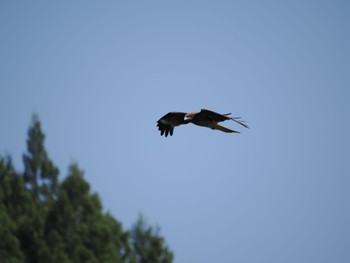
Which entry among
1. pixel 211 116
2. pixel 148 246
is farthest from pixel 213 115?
pixel 148 246

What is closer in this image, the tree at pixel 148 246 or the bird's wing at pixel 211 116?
the bird's wing at pixel 211 116

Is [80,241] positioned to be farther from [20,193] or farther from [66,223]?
[20,193]

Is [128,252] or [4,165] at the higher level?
[4,165]

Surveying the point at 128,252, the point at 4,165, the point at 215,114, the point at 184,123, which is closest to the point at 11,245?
the point at 128,252

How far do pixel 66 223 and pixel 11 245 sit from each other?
356 centimetres

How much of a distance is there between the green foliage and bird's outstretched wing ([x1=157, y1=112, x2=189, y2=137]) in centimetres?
1704

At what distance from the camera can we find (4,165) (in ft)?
157

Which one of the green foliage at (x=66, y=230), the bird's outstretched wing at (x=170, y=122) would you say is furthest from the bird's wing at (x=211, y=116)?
the green foliage at (x=66, y=230)

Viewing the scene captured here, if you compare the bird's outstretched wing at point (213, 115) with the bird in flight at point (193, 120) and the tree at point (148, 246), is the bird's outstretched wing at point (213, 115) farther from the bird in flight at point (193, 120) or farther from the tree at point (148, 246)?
the tree at point (148, 246)

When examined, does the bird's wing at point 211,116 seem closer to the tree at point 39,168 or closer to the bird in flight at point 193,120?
the bird in flight at point 193,120

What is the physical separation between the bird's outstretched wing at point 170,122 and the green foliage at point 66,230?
17.0 m

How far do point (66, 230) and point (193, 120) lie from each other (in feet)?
79.3

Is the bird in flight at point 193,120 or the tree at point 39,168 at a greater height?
the tree at point 39,168

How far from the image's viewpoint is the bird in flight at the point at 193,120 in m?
18.4
